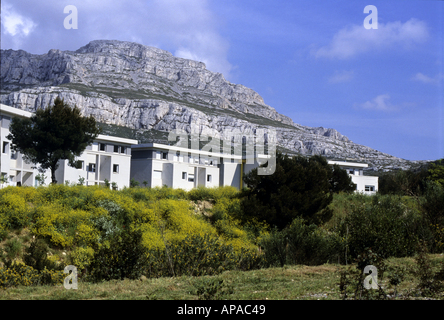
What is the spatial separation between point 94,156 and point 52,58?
8969cm

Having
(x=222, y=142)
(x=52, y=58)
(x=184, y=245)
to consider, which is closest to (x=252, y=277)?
(x=184, y=245)

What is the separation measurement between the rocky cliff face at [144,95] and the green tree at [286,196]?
63.4m

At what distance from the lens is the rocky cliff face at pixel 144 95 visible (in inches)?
3765

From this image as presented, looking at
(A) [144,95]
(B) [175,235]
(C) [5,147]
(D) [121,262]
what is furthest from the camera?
(A) [144,95]

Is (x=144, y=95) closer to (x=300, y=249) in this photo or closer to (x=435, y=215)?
(x=435, y=215)

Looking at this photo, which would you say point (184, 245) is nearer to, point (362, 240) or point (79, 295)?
point (79, 295)

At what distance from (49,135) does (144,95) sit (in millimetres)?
95650

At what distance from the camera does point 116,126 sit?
10019cm

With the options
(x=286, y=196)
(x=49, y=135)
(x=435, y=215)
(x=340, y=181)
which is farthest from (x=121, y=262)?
(x=340, y=181)

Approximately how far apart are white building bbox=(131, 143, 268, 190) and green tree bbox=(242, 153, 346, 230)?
17901mm

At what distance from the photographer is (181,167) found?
154 feet

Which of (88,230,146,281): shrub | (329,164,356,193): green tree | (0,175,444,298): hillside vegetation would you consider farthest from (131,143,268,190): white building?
(88,230,146,281): shrub

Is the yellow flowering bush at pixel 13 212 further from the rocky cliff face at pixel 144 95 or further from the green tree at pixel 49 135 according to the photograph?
the rocky cliff face at pixel 144 95

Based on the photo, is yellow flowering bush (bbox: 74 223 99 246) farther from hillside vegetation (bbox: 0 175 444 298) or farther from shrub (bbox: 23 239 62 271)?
shrub (bbox: 23 239 62 271)
